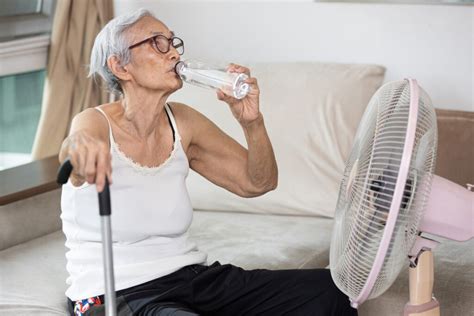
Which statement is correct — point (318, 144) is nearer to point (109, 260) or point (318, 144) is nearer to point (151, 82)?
point (151, 82)

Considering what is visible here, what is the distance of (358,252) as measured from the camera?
4.96 feet

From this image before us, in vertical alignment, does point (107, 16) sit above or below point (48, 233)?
above

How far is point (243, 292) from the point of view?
6.34 ft

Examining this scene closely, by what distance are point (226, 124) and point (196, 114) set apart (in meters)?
0.64

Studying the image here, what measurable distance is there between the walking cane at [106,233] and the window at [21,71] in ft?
6.19

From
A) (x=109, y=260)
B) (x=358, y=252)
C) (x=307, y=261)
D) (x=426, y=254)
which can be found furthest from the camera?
(x=307, y=261)

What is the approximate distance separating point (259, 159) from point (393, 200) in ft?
2.10

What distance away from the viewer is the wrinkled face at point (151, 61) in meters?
1.88

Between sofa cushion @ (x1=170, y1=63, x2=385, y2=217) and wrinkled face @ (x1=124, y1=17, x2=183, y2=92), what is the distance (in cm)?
83

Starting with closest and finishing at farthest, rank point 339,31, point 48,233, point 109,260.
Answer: point 109,260, point 48,233, point 339,31

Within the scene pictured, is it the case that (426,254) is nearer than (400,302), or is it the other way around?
(426,254)

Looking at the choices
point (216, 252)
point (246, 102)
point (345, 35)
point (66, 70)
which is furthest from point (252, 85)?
point (66, 70)

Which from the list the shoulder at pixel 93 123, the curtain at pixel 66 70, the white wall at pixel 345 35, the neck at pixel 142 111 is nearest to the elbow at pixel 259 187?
the neck at pixel 142 111

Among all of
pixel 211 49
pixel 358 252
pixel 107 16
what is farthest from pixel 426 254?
pixel 107 16
